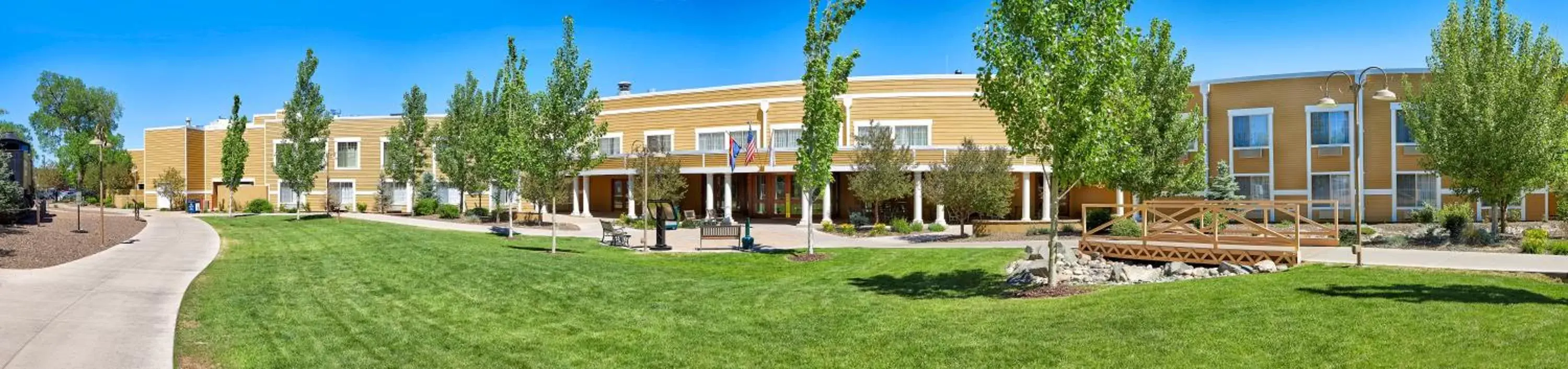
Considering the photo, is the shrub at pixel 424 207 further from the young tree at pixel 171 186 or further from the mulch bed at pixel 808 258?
the mulch bed at pixel 808 258

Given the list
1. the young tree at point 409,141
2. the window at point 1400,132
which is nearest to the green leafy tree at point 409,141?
the young tree at point 409,141

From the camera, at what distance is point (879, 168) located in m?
31.1

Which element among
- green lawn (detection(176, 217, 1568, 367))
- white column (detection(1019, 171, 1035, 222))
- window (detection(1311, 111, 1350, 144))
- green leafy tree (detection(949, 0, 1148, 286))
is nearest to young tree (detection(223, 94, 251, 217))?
green lawn (detection(176, 217, 1568, 367))

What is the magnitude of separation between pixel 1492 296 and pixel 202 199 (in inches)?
2532

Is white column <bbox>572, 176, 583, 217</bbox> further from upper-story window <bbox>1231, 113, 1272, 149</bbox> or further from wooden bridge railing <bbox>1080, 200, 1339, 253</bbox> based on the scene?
upper-story window <bbox>1231, 113, 1272, 149</bbox>

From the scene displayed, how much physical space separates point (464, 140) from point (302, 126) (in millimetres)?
6835

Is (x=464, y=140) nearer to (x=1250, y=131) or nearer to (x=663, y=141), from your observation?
(x=663, y=141)

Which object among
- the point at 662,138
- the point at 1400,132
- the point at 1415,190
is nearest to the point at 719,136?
the point at 662,138

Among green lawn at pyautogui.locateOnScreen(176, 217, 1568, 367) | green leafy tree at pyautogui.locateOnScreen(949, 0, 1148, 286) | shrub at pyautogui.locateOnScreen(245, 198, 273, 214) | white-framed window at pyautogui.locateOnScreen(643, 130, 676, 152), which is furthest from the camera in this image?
shrub at pyautogui.locateOnScreen(245, 198, 273, 214)

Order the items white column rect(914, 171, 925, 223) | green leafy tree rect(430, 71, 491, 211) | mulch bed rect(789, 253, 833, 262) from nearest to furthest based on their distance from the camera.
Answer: mulch bed rect(789, 253, 833, 262) → white column rect(914, 171, 925, 223) → green leafy tree rect(430, 71, 491, 211)

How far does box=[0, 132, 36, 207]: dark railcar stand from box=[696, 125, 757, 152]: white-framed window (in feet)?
84.6

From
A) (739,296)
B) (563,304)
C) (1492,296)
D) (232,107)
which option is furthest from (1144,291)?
(232,107)

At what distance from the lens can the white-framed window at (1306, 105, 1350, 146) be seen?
3378 cm

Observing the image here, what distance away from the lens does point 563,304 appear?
13.2m
